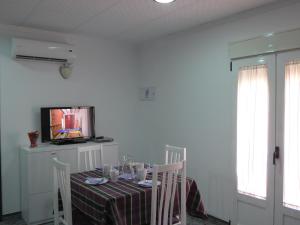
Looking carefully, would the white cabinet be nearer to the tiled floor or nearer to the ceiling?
the tiled floor

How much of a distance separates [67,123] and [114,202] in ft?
7.00

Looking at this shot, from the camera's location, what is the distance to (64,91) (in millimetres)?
4137

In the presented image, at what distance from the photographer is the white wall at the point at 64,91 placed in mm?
3668

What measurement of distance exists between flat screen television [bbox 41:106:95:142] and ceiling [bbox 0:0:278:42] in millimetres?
1166

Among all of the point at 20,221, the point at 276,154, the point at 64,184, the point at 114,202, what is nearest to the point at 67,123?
the point at 20,221

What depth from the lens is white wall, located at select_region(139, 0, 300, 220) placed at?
321cm

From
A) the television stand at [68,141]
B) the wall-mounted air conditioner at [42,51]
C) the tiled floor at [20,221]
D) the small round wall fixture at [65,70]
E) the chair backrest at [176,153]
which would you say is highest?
the wall-mounted air conditioner at [42,51]

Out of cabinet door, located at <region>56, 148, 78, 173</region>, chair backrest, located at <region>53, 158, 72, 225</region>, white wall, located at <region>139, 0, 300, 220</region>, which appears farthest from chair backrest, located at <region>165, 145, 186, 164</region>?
chair backrest, located at <region>53, 158, 72, 225</region>

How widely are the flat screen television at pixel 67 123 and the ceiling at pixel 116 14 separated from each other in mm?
1166

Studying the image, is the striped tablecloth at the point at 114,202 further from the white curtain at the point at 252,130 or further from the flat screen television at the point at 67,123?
the flat screen television at the point at 67,123

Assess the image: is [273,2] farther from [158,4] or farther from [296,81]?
[158,4]

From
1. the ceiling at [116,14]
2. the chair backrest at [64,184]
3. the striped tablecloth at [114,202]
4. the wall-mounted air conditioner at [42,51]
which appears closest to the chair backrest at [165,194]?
the striped tablecloth at [114,202]

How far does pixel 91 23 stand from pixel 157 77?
1419 mm

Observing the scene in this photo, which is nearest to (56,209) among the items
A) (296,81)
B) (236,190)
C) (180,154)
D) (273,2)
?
(180,154)
